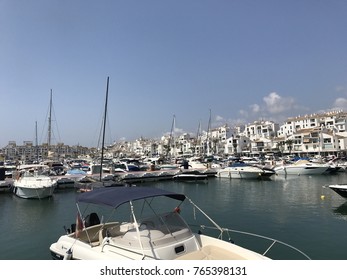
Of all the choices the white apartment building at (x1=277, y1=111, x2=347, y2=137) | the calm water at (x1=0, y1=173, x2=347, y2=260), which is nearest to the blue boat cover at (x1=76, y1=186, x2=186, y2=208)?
the calm water at (x1=0, y1=173, x2=347, y2=260)

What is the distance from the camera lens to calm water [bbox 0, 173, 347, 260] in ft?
46.7

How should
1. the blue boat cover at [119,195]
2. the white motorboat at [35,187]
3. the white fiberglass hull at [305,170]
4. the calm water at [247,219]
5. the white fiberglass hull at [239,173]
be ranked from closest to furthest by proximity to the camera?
the blue boat cover at [119,195]
the calm water at [247,219]
the white motorboat at [35,187]
the white fiberglass hull at [239,173]
the white fiberglass hull at [305,170]

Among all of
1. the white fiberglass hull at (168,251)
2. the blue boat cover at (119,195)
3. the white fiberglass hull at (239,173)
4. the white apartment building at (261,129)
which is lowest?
the white fiberglass hull at (239,173)

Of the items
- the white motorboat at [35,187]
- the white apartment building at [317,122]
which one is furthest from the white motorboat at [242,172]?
the white apartment building at [317,122]

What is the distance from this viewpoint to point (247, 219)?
65.2ft

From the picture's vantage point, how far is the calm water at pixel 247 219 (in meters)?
14.2

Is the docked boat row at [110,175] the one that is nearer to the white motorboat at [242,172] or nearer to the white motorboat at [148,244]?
the white motorboat at [242,172]

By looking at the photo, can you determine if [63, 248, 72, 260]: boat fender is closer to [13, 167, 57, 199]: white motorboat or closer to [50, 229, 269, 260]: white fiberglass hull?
[50, 229, 269, 260]: white fiberglass hull

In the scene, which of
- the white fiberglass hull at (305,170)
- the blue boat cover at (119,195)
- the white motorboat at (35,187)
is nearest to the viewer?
the blue boat cover at (119,195)

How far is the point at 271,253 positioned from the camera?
12.6 meters

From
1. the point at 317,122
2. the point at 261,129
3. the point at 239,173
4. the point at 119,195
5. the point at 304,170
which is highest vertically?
the point at 317,122

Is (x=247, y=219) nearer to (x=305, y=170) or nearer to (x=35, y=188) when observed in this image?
(x=35, y=188)

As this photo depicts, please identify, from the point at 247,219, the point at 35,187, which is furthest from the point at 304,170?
the point at 35,187
